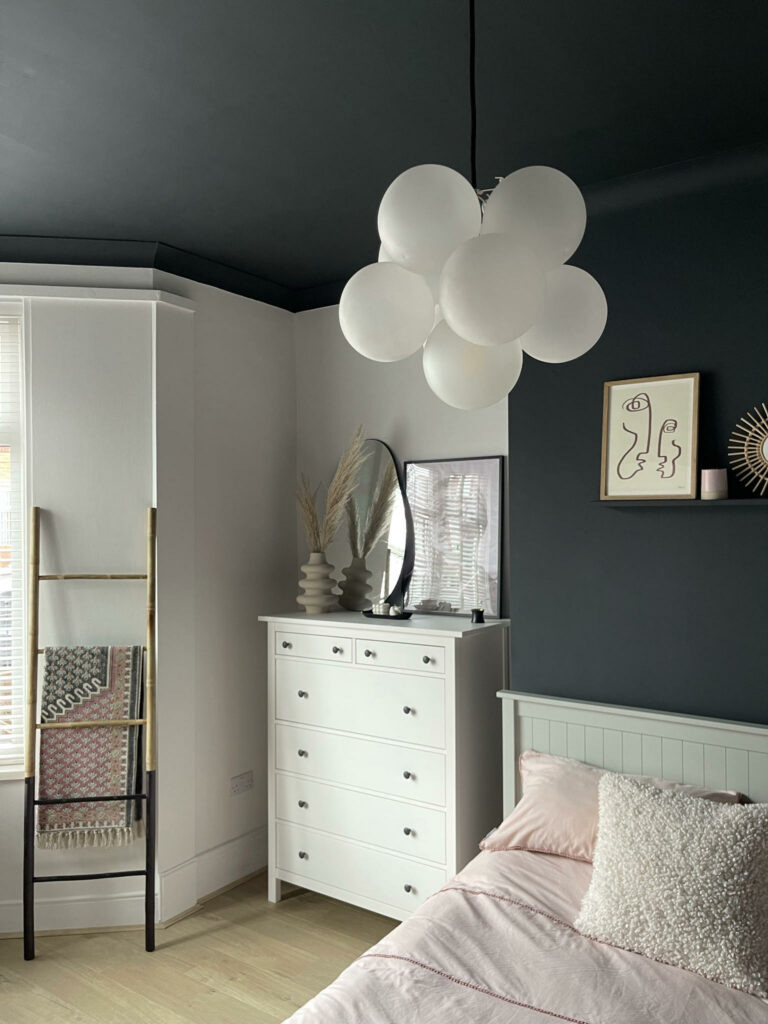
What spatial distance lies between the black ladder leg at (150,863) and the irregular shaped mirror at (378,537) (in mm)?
1143

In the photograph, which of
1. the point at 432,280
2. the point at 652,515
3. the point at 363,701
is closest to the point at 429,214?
the point at 432,280

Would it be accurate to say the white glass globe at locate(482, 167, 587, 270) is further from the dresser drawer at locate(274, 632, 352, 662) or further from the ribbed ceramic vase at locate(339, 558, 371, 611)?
the ribbed ceramic vase at locate(339, 558, 371, 611)

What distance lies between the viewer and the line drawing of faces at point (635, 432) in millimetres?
2672

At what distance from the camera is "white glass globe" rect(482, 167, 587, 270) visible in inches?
50.3

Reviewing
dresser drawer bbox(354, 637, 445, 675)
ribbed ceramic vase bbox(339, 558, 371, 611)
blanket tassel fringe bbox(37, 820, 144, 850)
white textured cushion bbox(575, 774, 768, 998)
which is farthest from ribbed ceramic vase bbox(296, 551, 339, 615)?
white textured cushion bbox(575, 774, 768, 998)

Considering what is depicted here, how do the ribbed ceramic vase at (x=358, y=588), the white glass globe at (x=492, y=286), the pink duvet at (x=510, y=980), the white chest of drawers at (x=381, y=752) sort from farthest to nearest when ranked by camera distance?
1. the ribbed ceramic vase at (x=358, y=588)
2. the white chest of drawers at (x=381, y=752)
3. the pink duvet at (x=510, y=980)
4. the white glass globe at (x=492, y=286)

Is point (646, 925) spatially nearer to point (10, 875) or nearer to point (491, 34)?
point (491, 34)

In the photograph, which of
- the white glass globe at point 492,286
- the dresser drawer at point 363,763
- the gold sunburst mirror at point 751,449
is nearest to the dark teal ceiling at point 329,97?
the gold sunburst mirror at point 751,449

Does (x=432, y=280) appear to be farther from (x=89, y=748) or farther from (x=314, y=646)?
(x=89, y=748)

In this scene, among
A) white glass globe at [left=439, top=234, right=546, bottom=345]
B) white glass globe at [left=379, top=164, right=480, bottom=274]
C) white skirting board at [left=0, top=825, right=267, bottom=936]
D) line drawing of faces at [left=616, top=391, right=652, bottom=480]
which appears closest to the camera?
white glass globe at [left=439, top=234, right=546, bottom=345]

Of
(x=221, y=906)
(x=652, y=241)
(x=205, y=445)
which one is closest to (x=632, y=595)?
(x=652, y=241)

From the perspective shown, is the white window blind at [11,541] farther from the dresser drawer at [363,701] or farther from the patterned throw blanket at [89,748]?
the dresser drawer at [363,701]

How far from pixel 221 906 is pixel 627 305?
2.89 meters

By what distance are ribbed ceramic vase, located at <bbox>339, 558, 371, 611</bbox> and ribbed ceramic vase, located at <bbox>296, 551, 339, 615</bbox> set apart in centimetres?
16
